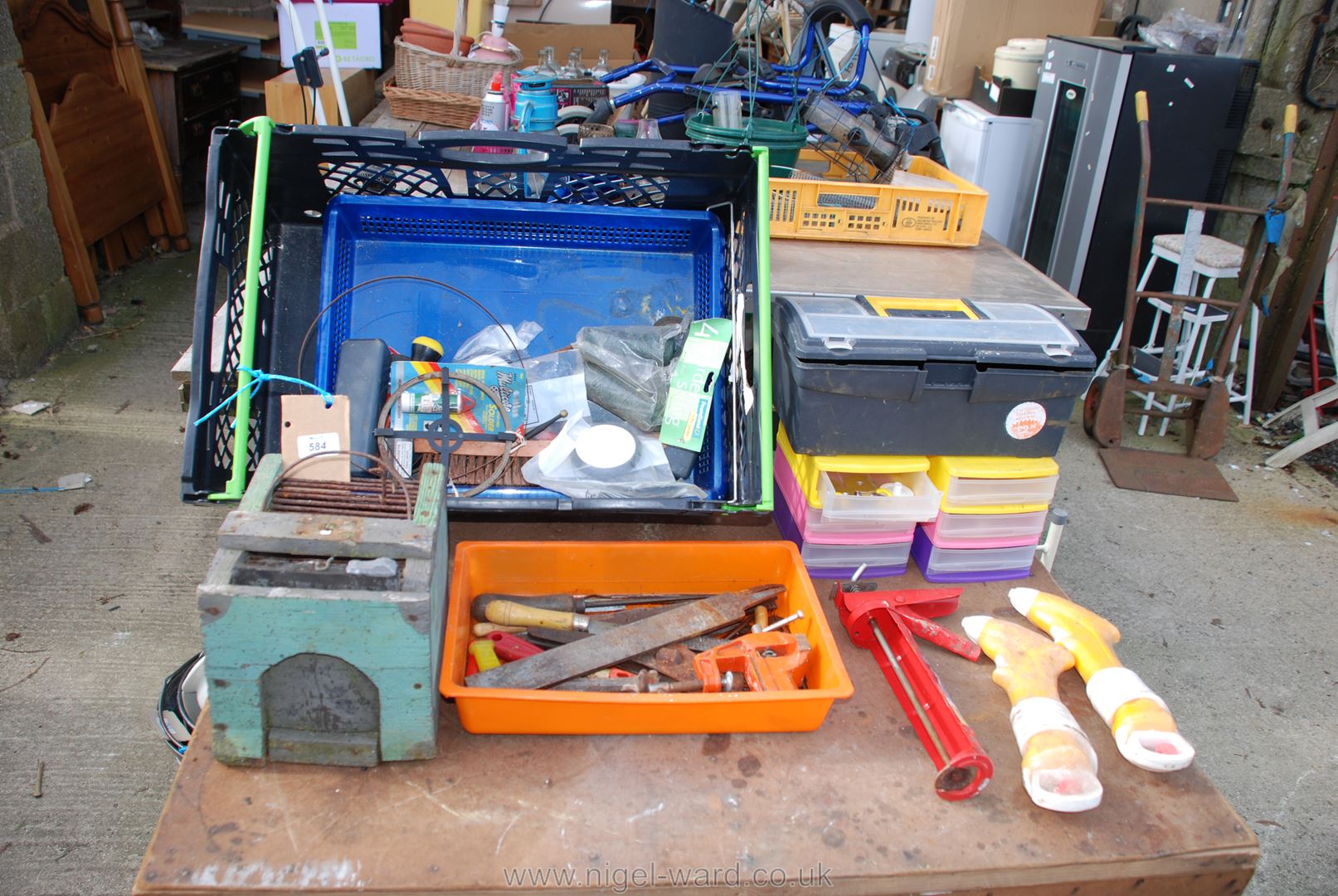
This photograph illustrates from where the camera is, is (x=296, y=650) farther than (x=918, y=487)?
No

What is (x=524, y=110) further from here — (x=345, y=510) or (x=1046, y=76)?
(x=1046, y=76)

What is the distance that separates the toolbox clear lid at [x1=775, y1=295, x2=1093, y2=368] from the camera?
150cm

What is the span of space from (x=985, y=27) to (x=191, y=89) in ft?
16.4

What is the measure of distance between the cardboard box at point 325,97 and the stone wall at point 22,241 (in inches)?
39.5

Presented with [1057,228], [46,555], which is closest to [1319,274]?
[1057,228]

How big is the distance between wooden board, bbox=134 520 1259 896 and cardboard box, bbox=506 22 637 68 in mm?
4492

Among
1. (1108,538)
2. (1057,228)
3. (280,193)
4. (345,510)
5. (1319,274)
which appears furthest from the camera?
(1057,228)

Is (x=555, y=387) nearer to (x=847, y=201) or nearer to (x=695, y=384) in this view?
(x=695, y=384)

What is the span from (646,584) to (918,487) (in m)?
0.54

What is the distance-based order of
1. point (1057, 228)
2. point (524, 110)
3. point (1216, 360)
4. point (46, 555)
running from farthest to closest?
1. point (1057, 228)
2. point (1216, 360)
3. point (46, 555)
4. point (524, 110)

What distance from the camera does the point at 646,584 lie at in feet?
5.31

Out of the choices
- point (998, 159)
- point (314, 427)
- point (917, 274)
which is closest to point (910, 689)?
point (314, 427)

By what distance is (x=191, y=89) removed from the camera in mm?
5707

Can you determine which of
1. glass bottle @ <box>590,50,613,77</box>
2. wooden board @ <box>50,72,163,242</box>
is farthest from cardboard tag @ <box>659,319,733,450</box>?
wooden board @ <box>50,72,163,242</box>
